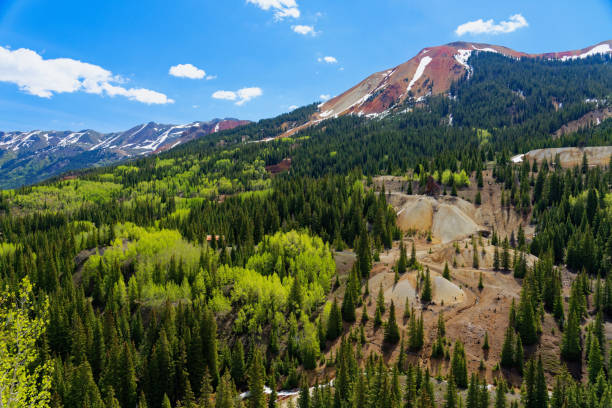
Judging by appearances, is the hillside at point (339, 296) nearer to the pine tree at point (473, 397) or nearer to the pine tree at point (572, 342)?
the pine tree at point (572, 342)

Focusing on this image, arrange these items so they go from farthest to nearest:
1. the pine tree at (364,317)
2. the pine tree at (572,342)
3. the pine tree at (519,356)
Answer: the pine tree at (364,317) < the pine tree at (519,356) < the pine tree at (572,342)

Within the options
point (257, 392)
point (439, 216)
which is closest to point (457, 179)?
point (439, 216)

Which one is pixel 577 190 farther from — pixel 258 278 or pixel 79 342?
pixel 79 342

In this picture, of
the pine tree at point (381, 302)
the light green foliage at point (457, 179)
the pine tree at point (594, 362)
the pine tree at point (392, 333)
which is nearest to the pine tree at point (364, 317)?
the pine tree at point (381, 302)

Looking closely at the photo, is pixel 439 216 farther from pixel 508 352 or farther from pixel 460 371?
pixel 460 371

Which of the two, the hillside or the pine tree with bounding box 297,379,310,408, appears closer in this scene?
the pine tree with bounding box 297,379,310,408

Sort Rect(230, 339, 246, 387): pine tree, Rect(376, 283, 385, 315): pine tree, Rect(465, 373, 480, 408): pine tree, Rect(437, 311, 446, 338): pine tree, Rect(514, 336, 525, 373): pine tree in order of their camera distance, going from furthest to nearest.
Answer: Rect(376, 283, 385, 315): pine tree, Rect(230, 339, 246, 387): pine tree, Rect(437, 311, 446, 338): pine tree, Rect(514, 336, 525, 373): pine tree, Rect(465, 373, 480, 408): pine tree

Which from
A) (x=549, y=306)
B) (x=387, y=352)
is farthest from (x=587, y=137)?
(x=387, y=352)

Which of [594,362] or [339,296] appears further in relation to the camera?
[339,296]

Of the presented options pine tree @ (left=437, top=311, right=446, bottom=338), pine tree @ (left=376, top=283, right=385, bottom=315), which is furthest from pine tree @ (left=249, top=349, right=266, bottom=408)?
pine tree @ (left=437, top=311, right=446, bottom=338)

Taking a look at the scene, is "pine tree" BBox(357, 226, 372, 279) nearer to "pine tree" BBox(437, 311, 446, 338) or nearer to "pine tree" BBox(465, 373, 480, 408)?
"pine tree" BBox(437, 311, 446, 338)

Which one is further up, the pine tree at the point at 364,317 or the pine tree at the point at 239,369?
the pine tree at the point at 364,317

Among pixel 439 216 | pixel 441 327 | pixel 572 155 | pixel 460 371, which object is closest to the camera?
pixel 460 371

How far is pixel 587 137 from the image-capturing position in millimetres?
191250
